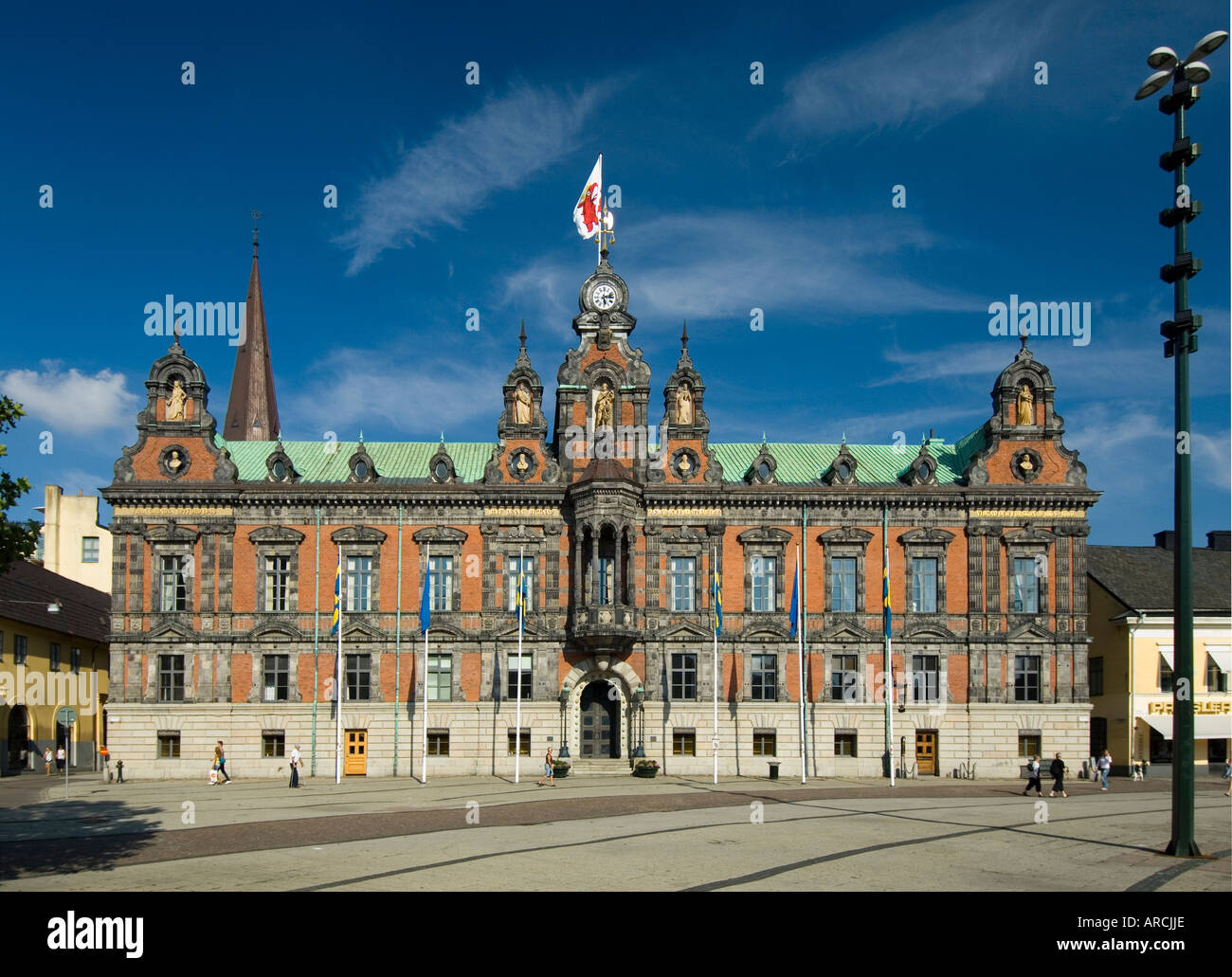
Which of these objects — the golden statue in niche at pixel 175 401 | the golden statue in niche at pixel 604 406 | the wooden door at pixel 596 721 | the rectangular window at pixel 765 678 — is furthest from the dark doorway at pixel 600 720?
the golden statue in niche at pixel 175 401

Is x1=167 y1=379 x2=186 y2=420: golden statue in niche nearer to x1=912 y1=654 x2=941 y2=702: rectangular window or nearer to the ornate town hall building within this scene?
the ornate town hall building

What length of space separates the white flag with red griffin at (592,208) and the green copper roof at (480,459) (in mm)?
12707

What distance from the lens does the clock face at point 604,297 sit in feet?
186

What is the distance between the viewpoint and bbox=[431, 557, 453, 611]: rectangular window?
177ft

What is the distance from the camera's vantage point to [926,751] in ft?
176

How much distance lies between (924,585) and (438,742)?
25054 millimetres

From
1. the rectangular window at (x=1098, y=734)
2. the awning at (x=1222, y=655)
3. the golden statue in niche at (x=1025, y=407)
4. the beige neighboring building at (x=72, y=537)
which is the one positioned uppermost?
the golden statue in niche at (x=1025, y=407)

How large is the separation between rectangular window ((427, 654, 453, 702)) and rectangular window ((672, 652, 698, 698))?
1086 centimetres

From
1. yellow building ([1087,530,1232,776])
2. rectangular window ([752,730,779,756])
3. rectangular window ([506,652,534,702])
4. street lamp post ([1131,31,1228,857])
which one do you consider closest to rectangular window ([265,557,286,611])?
rectangular window ([506,652,534,702])

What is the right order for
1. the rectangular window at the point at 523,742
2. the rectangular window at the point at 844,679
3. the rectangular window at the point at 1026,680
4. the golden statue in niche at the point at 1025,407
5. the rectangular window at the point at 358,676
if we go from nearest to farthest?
1. the rectangular window at the point at 523,742
2. the rectangular window at the point at 358,676
3. the rectangular window at the point at 844,679
4. the rectangular window at the point at 1026,680
5. the golden statue in niche at the point at 1025,407

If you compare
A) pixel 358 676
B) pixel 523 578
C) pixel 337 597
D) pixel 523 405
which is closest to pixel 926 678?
pixel 523 578

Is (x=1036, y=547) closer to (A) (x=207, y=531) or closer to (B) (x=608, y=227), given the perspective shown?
(B) (x=608, y=227)

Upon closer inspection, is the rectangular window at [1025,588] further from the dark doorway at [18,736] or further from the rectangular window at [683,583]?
the dark doorway at [18,736]

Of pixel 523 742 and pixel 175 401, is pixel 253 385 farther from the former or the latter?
pixel 523 742
